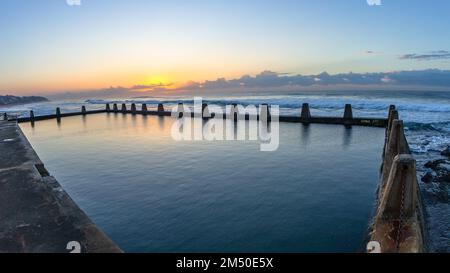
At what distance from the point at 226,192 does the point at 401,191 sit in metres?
4.73

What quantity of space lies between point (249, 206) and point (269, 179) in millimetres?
2141

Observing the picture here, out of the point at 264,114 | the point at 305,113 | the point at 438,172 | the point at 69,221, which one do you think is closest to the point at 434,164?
the point at 438,172

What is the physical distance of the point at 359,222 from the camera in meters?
6.47

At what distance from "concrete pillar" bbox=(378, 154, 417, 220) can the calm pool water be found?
4.72 ft

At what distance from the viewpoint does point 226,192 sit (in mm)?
8195

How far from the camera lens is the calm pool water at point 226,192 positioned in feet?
19.3

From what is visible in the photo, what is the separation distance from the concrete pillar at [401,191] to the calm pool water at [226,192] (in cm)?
144

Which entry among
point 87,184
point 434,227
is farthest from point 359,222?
point 87,184

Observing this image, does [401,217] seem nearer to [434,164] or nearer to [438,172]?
[438,172]

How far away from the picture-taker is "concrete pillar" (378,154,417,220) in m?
4.15

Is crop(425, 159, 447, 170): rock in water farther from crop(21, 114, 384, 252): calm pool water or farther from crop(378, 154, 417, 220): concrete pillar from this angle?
crop(378, 154, 417, 220): concrete pillar

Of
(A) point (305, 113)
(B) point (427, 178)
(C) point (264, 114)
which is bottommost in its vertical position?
(B) point (427, 178)
